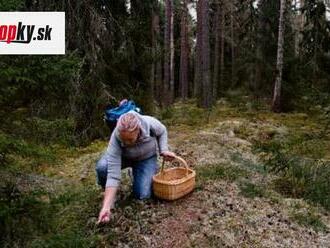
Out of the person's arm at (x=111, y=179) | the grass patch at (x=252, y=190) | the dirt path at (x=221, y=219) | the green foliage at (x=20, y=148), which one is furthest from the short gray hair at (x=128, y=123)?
the grass patch at (x=252, y=190)

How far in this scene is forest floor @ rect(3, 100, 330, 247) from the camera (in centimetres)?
475

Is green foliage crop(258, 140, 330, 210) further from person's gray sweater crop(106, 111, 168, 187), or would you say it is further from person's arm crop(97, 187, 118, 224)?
person's arm crop(97, 187, 118, 224)

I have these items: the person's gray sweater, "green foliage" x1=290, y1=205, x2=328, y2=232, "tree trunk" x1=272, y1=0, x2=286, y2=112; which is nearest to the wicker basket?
the person's gray sweater

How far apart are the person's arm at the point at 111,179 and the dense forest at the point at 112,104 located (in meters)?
0.24

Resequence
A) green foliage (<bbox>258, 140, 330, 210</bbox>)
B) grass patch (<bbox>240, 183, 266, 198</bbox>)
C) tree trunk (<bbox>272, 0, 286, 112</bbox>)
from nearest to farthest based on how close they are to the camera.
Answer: grass patch (<bbox>240, 183, 266, 198</bbox>) < green foliage (<bbox>258, 140, 330, 210</bbox>) < tree trunk (<bbox>272, 0, 286, 112</bbox>)

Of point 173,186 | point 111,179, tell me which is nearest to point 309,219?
point 173,186

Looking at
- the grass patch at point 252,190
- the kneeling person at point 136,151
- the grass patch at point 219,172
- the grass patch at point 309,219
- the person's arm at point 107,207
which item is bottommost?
the grass patch at point 309,219

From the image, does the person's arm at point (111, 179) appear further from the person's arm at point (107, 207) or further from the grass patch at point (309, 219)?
the grass patch at point (309, 219)

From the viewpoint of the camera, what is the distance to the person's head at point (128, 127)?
478cm

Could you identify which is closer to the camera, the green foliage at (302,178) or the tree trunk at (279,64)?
the green foliage at (302,178)

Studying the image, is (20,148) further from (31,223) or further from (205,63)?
(205,63)

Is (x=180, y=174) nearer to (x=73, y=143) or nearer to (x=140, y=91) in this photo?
(x=73, y=143)

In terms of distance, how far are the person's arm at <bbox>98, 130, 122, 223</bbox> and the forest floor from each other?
0.80ft

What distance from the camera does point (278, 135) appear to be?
36.1ft
